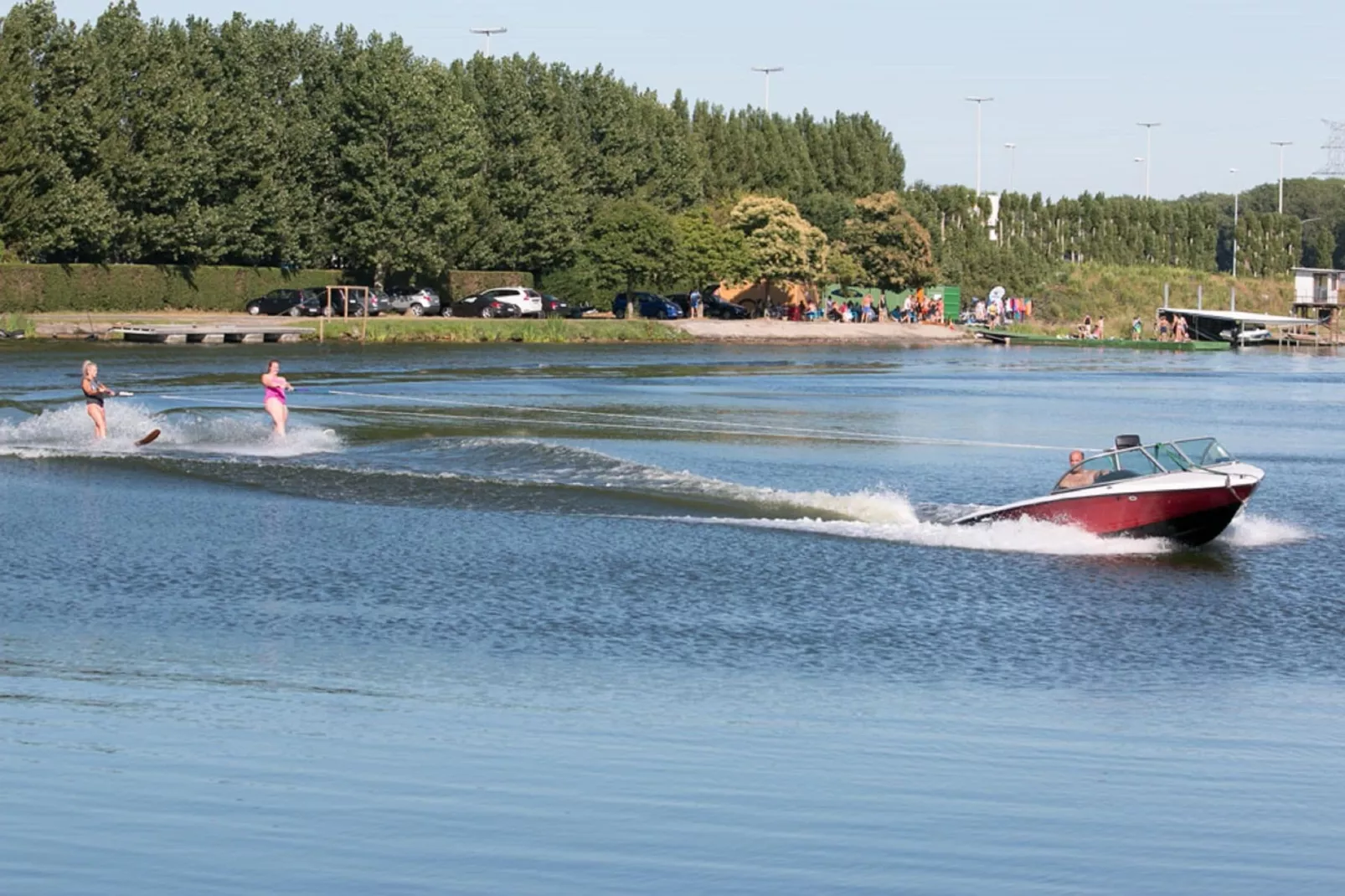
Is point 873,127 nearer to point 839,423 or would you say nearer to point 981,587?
point 839,423

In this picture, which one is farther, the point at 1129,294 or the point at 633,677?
the point at 1129,294

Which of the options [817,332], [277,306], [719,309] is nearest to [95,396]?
[277,306]


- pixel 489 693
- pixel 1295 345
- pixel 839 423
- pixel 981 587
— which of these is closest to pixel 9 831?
pixel 489 693

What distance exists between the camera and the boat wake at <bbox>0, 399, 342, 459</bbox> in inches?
1563

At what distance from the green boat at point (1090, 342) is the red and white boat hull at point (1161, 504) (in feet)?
305

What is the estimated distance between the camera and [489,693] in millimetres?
16875

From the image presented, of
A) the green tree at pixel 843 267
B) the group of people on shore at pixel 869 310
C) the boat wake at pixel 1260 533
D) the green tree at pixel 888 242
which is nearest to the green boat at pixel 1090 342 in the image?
the group of people on shore at pixel 869 310

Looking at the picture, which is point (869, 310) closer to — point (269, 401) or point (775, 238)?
point (775, 238)

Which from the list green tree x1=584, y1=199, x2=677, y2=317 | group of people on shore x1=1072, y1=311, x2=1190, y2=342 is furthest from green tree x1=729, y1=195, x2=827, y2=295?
group of people on shore x1=1072, y1=311, x2=1190, y2=342

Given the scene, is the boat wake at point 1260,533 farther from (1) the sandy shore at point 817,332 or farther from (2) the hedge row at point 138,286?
(1) the sandy shore at point 817,332

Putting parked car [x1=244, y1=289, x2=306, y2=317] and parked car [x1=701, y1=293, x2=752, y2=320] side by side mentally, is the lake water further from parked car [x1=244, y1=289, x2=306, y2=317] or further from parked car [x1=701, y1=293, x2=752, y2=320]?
parked car [x1=701, y1=293, x2=752, y2=320]

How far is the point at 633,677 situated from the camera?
704 inches

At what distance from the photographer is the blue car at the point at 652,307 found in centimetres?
11000

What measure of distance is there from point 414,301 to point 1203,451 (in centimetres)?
7539
